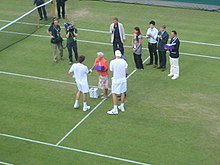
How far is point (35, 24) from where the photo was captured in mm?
27016

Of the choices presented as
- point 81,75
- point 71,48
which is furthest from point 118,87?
point 71,48

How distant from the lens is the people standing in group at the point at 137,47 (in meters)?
20.7

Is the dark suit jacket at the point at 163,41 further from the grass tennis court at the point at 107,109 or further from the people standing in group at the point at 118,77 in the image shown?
the people standing in group at the point at 118,77

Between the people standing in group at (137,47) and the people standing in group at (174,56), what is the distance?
51.3 inches

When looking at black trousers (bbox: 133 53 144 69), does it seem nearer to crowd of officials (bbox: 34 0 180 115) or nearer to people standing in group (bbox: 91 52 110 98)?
crowd of officials (bbox: 34 0 180 115)

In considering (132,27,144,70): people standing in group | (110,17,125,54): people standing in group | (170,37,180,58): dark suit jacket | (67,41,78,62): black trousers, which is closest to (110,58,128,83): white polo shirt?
(170,37,180,58): dark suit jacket

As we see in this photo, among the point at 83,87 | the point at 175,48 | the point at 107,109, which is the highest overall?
the point at 175,48

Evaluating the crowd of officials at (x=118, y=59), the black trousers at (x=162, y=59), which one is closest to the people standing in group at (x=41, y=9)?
the crowd of officials at (x=118, y=59)

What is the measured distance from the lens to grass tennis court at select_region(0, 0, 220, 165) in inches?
611

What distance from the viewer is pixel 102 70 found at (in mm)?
18438

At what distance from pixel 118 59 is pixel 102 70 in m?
1.10

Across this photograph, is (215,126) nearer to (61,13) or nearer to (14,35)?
(14,35)

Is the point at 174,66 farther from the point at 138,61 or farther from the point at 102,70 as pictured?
the point at 102,70

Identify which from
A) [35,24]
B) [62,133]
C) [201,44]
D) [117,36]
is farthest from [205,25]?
[62,133]
